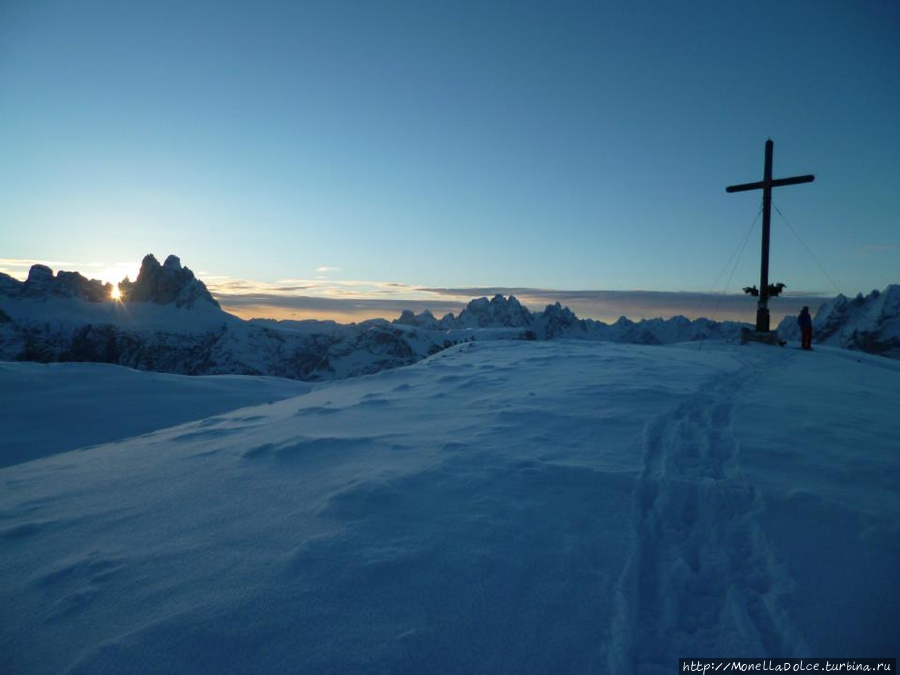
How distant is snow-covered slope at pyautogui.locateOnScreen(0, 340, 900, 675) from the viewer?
7.61ft

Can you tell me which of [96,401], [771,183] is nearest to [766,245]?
[771,183]

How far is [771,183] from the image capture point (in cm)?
1644

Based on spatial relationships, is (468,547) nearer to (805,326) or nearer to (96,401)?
(96,401)

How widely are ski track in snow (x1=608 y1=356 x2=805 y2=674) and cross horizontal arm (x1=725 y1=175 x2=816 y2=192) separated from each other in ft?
53.4

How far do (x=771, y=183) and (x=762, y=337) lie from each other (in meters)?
5.61

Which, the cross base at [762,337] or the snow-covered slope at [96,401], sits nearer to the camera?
the snow-covered slope at [96,401]

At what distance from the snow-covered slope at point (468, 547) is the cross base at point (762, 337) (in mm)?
11584

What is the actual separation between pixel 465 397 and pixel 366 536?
175 inches

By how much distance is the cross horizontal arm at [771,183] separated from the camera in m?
15.8

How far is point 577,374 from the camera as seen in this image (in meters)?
8.80

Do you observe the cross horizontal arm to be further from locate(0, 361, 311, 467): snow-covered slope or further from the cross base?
locate(0, 361, 311, 467): snow-covered slope

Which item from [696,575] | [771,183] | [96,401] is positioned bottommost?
[96,401]

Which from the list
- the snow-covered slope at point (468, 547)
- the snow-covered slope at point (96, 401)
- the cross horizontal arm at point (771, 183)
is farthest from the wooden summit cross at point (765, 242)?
the snow-covered slope at point (96, 401)

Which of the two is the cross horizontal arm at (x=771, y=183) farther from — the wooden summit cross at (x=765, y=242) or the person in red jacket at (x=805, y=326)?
the person in red jacket at (x=805, y=326)
